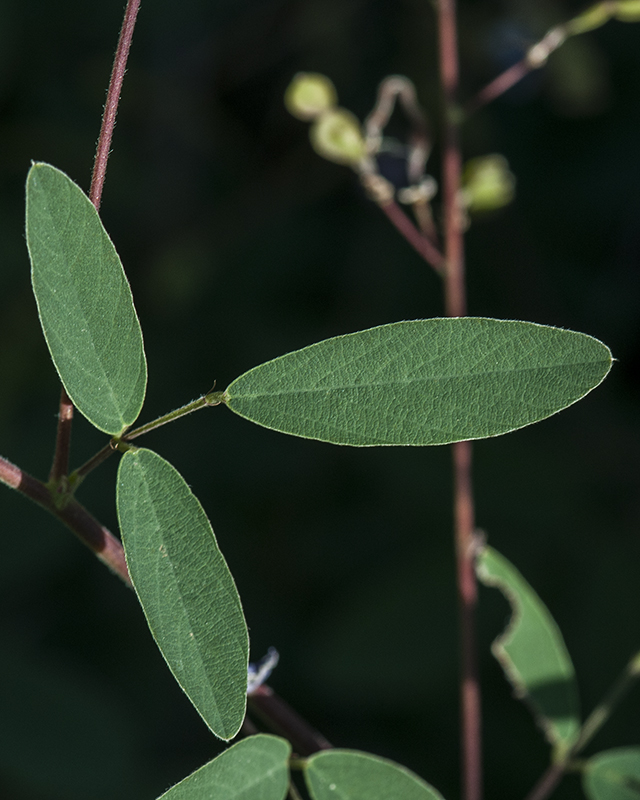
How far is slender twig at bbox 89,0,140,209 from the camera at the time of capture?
542 millimetres

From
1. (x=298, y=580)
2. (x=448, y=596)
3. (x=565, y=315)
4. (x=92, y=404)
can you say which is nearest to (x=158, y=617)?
(x=92, y=404)

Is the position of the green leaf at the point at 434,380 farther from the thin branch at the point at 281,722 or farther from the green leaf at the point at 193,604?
the thin branch at the point at 281,722

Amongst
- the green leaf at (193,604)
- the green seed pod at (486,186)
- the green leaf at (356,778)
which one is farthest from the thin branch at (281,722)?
the green seed pod at (486,186)

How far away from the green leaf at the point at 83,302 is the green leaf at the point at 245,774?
225 mm

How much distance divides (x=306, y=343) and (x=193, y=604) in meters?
1.62

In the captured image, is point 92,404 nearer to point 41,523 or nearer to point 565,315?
point 41,523

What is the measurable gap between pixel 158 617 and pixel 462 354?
0.24 m

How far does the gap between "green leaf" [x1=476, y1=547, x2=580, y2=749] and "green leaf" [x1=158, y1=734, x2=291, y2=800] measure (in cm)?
32

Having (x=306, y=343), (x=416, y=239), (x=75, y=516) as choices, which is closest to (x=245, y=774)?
(x=75, y=516)

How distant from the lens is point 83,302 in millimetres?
562

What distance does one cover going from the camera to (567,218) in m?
2.30

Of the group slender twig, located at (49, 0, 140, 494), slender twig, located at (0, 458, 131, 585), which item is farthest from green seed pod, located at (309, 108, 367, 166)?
slender twig, located at (0, 458, 131, 585)

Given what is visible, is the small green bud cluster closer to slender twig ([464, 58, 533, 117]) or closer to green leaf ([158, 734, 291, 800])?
slender twig ([464, 58, 533, 117])

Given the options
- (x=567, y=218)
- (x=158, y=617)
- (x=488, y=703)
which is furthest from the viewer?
(x=567, y=218)
